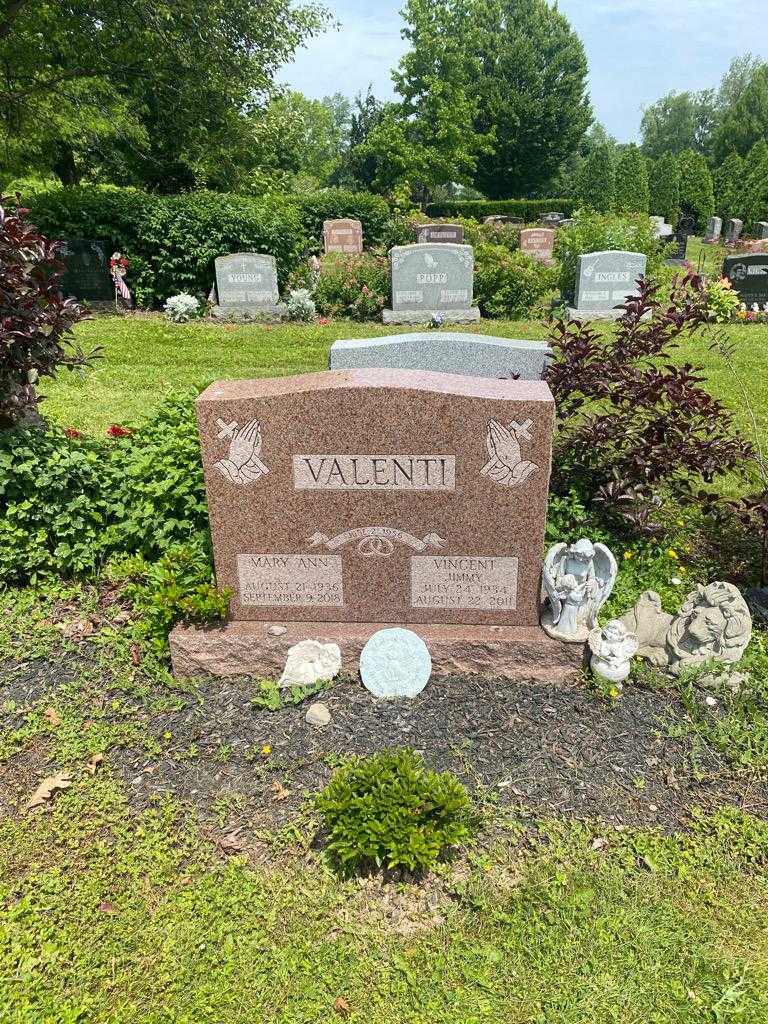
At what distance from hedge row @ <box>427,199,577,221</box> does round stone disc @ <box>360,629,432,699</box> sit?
37345 millimetres

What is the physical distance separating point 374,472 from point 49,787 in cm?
229

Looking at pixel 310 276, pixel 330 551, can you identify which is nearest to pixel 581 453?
pixel 330 551

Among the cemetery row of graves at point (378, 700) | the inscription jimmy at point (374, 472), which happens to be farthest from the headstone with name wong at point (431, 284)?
the inscription jimmy at point (374, 472)

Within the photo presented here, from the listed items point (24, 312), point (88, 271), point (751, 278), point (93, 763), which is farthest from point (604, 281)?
point (93, 763)

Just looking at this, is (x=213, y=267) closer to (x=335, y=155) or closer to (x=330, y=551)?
(x=330, y=551)

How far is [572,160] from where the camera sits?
5119cm

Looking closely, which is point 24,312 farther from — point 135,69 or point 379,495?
point 135,69

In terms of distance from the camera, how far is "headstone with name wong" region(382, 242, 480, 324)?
13422 millimetres

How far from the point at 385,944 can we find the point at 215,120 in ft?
63.4

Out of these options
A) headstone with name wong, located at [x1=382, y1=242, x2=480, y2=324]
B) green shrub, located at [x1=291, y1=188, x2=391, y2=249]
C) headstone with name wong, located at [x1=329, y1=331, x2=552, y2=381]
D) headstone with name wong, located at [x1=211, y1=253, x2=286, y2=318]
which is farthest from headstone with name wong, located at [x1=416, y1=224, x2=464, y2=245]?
headstone with name wong, located at [x1=329, y1=331, x2=552, y2=381]

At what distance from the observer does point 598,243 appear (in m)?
15.0

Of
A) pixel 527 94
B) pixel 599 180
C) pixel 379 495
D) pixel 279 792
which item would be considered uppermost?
pixel 527 94

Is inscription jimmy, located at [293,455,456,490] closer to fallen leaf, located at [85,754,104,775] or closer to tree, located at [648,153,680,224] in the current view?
fallen leaf, located at [85,754,104,775]

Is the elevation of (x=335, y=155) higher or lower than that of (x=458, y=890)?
higher
